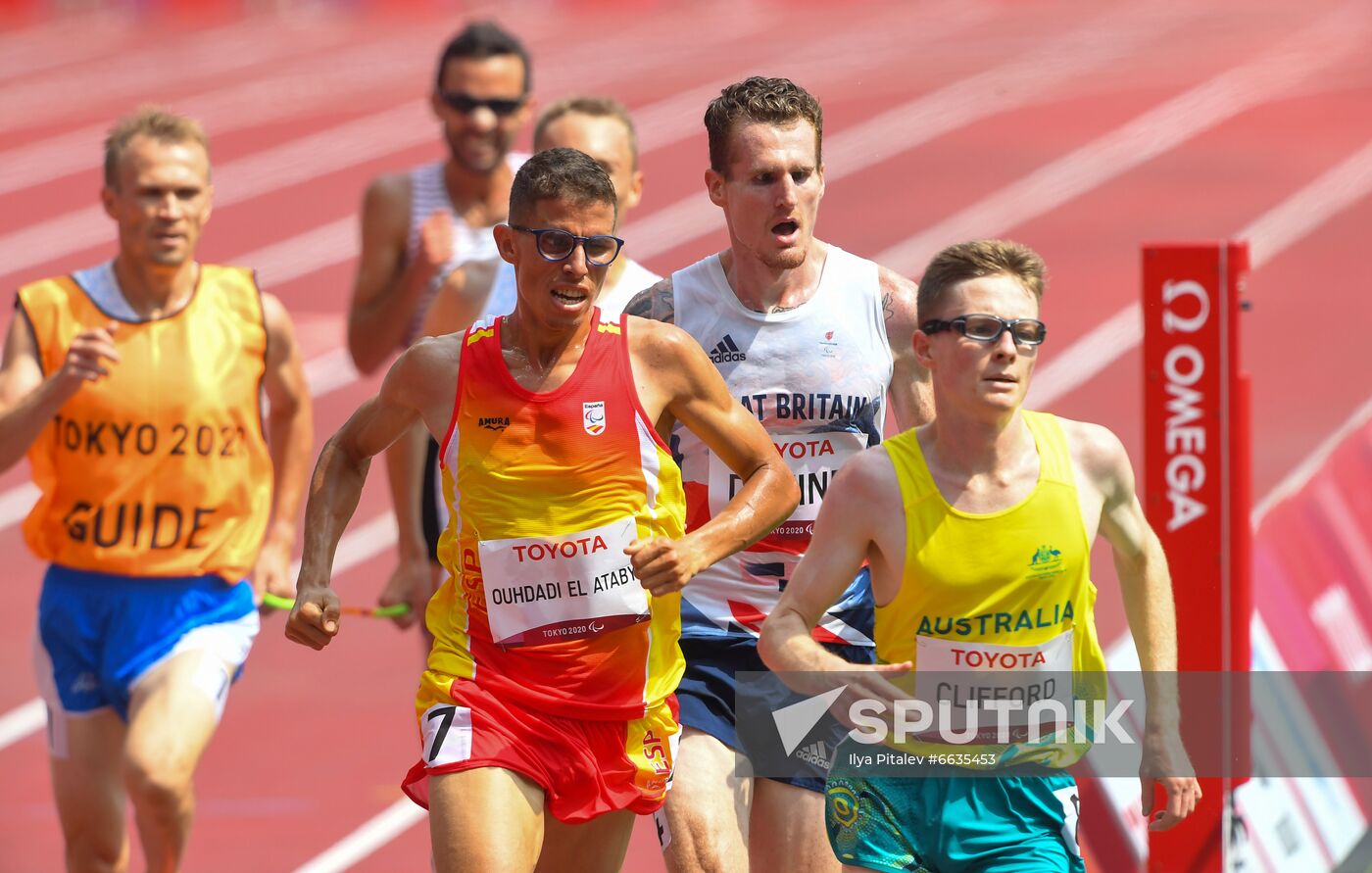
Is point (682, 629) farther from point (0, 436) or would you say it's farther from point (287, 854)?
point (287, 854)

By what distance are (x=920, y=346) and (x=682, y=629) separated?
1.18m

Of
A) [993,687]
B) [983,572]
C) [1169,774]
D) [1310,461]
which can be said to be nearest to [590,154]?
[983,572]

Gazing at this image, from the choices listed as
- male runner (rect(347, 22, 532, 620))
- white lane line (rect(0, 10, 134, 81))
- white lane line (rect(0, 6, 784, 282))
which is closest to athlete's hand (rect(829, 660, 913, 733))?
male runner (rect(347, 22, 532, 620))

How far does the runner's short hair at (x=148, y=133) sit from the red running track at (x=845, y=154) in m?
3.22

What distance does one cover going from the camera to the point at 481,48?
7.29 metres

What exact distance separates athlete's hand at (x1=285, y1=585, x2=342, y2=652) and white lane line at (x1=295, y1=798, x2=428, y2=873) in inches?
133

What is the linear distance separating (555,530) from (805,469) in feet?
2.76

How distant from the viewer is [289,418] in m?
6.84

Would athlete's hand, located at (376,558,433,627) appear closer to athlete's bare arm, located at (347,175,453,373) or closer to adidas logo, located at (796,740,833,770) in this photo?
athlete's bare arm, located at (347,175,453,373)

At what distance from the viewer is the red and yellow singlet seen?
14.9 feet

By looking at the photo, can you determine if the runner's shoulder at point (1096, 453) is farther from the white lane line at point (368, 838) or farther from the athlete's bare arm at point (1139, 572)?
the white lane line at point (368, 838)

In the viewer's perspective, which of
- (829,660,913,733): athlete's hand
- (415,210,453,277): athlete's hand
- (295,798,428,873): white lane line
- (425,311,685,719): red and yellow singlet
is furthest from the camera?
(295,798,428,873): white lane line

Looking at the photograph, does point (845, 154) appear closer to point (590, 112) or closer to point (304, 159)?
point (304, 159)

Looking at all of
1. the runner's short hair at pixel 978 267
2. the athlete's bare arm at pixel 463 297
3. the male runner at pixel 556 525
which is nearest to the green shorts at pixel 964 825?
the male runner at pixel 556 525
